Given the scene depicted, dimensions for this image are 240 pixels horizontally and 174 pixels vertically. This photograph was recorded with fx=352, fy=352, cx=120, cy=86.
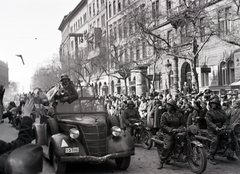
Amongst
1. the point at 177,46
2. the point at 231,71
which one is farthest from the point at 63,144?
the point at 231,71

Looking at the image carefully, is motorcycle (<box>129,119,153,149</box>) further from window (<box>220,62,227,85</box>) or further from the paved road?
window (<box>220,62,227,85</box>)

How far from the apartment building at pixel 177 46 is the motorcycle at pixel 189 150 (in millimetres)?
10619

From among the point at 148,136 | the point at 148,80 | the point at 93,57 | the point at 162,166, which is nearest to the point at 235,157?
the point at 162,166

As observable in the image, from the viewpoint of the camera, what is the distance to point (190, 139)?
7984mm

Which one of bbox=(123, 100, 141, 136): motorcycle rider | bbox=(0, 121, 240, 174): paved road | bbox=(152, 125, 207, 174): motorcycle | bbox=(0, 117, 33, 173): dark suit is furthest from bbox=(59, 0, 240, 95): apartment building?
bbox=(0, 117, 33, 173): dark suit

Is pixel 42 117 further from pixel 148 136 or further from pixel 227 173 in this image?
pixel 227 173

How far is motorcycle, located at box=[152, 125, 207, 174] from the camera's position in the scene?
24.3 ft

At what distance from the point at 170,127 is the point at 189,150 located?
0.74 meters

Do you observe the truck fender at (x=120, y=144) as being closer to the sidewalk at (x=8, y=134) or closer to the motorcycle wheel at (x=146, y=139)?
the motorcycle wheel at (x=146, y=139)

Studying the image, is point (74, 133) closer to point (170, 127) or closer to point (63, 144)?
point (63, 144)

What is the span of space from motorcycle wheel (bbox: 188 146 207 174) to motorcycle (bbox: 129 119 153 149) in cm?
347

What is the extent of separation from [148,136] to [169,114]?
3097mm

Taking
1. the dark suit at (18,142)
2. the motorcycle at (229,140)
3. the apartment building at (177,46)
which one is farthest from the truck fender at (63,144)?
the apartment building at (177,46)

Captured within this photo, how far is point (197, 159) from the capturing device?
7.64 meters
